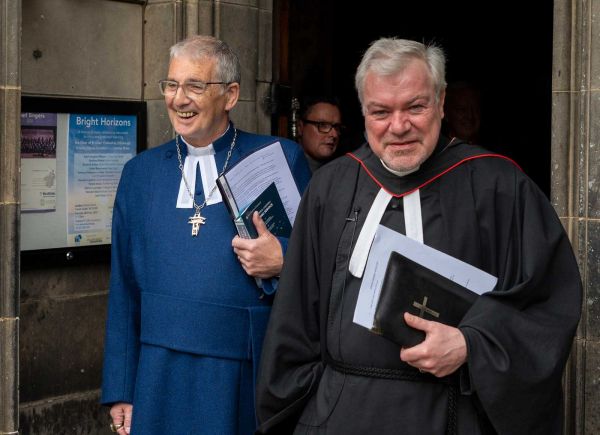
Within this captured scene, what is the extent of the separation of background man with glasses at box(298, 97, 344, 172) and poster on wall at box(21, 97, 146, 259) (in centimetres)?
86

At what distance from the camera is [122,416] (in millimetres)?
4129

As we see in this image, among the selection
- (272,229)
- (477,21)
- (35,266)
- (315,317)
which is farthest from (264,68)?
(477,21)

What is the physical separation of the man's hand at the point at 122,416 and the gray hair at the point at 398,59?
156cm

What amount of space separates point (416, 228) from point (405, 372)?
0.39m

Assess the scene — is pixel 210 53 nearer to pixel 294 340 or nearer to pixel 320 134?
pixel 294 340

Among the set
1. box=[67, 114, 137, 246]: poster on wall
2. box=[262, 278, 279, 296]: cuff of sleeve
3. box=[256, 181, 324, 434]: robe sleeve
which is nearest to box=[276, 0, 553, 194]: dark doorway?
box=[67, 114, 137, 246]: poster on wall

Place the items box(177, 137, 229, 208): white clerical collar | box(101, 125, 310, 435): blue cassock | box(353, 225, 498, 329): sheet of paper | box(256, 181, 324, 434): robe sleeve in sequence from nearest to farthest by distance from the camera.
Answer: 1. box(353, 225, 498, 329): sheet of paper
2. box(256, 181, 324, 434): robe sleeve
3. box(101, 125, 310, 435): blue cassock
4. box(177, 137, 229, 208): white clerical collar

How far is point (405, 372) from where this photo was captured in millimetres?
3117

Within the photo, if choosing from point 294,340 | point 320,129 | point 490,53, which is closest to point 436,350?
point 294,340

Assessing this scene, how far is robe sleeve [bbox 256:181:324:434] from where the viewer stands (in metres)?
3.33

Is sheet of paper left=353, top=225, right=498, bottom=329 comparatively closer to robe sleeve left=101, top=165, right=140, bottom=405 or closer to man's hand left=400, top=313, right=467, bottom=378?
man's hand left=400, top=313, right=467, bottom=378

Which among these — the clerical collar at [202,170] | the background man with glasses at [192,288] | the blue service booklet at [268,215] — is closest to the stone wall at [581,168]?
the background man with glasses at [192,288]

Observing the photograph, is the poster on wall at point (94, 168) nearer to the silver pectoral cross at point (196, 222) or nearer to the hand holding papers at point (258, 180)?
the silver pectoral cross at point (196, 222)

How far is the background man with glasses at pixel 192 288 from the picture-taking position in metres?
3.90
